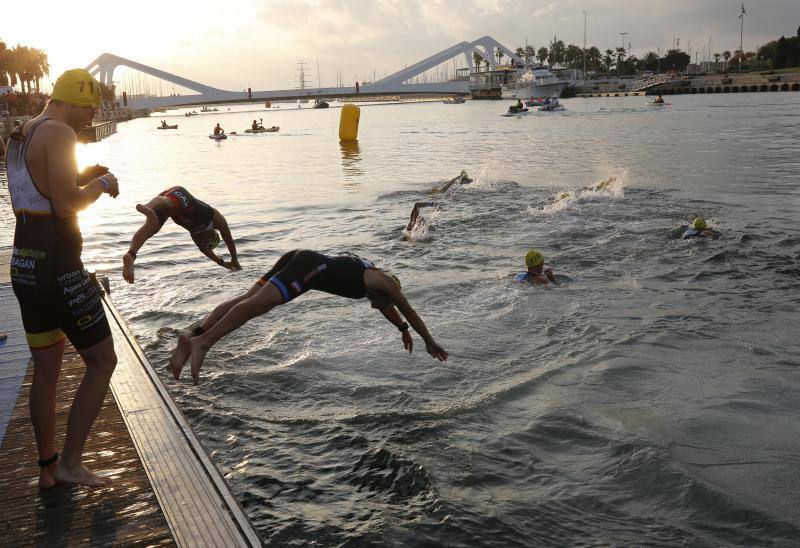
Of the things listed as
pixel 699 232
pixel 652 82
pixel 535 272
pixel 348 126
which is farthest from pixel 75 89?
pixel 652 82

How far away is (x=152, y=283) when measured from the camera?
46.9 ft

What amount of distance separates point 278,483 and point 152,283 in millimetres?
9119

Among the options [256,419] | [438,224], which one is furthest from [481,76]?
[256,419]

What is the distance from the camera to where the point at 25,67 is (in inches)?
3824

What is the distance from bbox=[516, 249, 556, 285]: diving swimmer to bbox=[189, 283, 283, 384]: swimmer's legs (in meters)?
7.88

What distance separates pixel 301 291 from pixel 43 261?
2310mm

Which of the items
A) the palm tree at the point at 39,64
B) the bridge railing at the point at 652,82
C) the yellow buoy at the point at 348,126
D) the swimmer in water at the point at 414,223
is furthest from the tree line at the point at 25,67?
the bridge railing at the point at 652,82

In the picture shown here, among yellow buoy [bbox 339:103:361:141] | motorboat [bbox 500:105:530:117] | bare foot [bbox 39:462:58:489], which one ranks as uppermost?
motorboat [bbox 500:105:530:117]

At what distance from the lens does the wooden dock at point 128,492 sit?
4141mm

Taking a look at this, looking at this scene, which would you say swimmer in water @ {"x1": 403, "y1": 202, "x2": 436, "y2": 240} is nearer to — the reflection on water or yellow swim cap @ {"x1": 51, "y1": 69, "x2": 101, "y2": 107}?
the reflection on water

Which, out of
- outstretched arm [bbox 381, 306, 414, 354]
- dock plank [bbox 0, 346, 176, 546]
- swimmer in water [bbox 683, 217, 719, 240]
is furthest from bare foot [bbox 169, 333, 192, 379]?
swimmer in water [bbox 683, 217, 719, 240]

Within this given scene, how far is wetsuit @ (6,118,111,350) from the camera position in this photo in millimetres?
4137

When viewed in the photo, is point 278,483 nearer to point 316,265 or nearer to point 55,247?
point 316,265

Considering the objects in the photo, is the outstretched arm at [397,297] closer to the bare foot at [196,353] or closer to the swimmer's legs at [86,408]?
the bare foot at [196,353]
